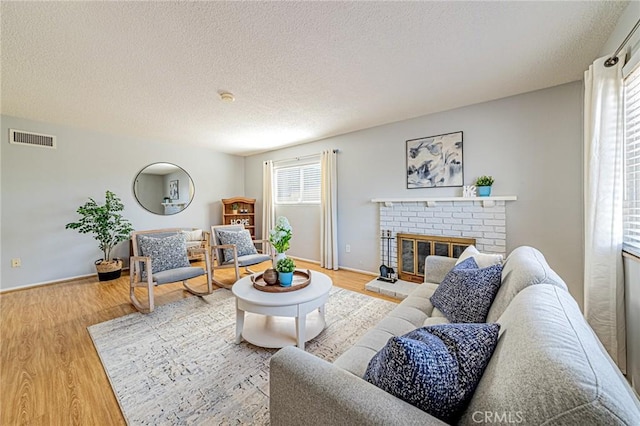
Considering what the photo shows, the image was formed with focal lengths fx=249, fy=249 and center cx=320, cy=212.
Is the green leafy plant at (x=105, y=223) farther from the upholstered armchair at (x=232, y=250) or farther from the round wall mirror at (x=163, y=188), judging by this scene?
the upholstered armchair at (x=232, y=250)

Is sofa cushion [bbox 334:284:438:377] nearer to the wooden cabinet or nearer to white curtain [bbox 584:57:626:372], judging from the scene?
white curtain [bbox 584:57:626:372]

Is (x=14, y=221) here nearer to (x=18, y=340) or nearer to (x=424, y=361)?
(x=18, y=340)

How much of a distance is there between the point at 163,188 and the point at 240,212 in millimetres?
1571

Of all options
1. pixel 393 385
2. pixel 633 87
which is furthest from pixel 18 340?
pixel 633 87

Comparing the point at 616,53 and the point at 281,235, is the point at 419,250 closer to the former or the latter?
the point at 281,235

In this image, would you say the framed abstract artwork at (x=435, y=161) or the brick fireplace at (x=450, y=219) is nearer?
the brick fireplace at (x=450, y=219)

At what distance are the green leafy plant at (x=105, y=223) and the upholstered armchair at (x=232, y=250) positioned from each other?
1594 millimetres

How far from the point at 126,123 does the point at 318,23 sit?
11.1ft

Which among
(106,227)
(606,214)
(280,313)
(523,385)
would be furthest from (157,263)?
(606,214)

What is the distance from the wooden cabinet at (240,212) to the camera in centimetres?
550

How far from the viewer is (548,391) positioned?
48 centimetres

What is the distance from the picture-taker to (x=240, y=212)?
5.70 meters

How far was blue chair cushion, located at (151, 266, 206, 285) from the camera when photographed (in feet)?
8.61

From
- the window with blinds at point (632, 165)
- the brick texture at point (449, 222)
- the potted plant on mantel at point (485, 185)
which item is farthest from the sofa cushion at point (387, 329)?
the potted plant on mantel at point (485, 185)
